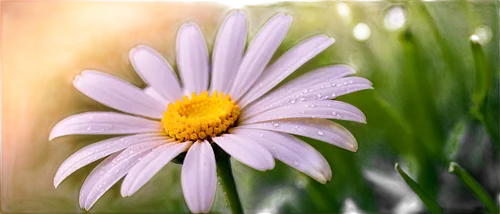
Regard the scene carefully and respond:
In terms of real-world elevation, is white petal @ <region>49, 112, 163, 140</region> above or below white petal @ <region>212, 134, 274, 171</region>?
above

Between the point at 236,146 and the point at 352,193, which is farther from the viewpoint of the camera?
the point at 352,193

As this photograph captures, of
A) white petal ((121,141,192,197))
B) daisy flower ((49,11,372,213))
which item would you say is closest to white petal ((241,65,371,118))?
daisy flower ((49,11,372,213))

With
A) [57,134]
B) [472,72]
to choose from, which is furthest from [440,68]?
[57,134]

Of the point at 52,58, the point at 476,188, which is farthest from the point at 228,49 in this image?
the point at 476,188

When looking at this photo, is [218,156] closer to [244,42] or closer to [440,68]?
[244,42]

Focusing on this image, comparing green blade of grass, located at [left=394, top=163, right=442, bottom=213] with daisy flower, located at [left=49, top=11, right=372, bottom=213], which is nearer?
daisy flower, located at [left=49, top=11, right=372, bottom=213]

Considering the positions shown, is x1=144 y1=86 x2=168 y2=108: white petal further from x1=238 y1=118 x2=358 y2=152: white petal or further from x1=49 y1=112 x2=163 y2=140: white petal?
x1=238 y1=118 x2=358 y2=152: white petal
